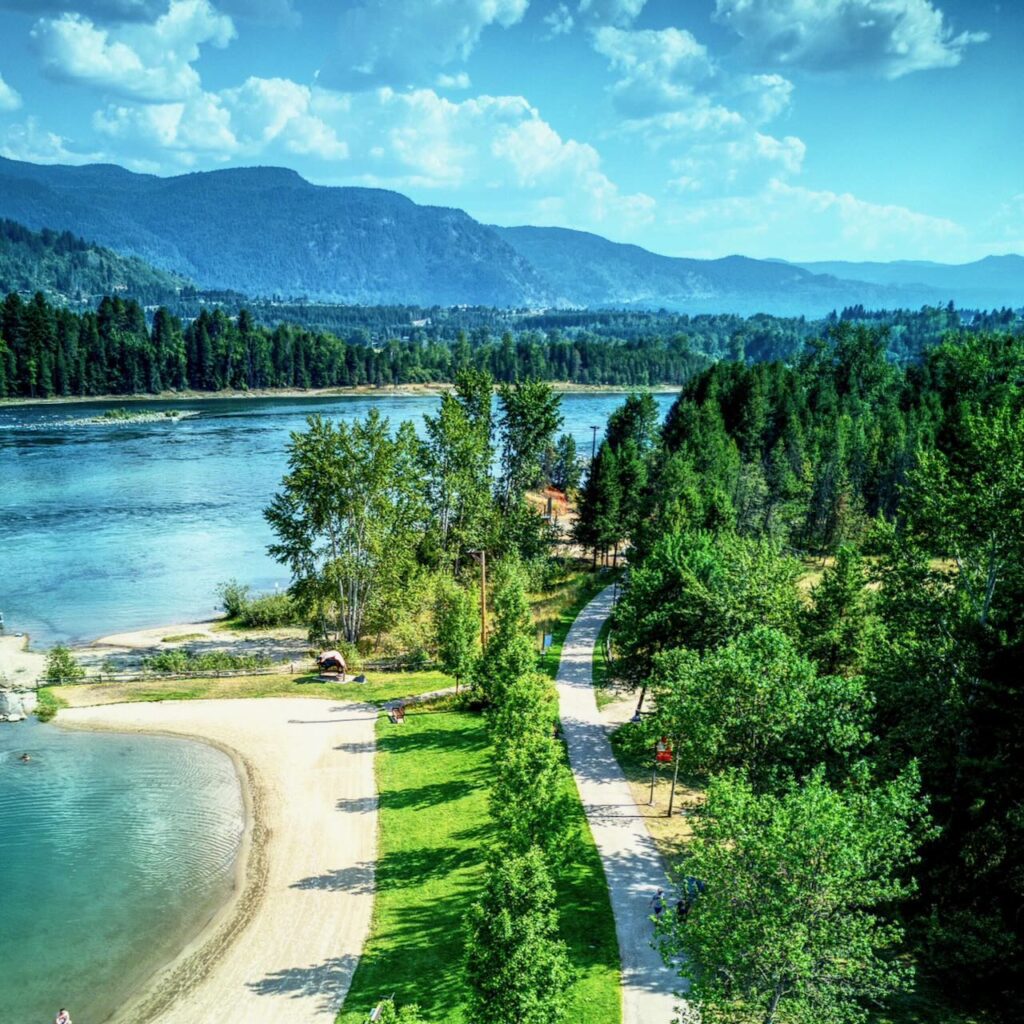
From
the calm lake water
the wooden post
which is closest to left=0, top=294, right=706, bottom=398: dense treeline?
the calm lake water

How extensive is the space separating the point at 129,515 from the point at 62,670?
Result: 1585 inches

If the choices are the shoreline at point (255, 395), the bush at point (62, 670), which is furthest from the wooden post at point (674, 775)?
the shoreline at point (255, 395)

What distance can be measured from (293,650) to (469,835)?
79.9 ft

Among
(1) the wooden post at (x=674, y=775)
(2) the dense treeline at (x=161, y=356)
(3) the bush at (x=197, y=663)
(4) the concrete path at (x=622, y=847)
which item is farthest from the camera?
(2) the dense treeline at (x=161, y=356)

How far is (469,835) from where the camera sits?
27.2m

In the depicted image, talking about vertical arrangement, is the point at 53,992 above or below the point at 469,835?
below

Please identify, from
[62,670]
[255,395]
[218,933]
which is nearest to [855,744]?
[218,933]

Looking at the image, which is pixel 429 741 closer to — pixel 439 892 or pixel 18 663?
pixel 439 892

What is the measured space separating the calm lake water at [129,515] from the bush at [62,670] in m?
7.05

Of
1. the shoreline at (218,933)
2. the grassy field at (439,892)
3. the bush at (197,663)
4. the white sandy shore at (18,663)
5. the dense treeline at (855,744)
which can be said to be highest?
the dense treeline at (855,744)

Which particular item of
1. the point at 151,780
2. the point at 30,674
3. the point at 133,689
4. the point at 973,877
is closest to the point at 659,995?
the point at 973,877

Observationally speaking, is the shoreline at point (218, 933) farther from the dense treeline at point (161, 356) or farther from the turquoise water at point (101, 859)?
the dense treeline at point (161, 356)

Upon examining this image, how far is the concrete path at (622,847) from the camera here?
65.1 ft

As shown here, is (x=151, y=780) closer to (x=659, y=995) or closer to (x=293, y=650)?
(x=293, y=650)
